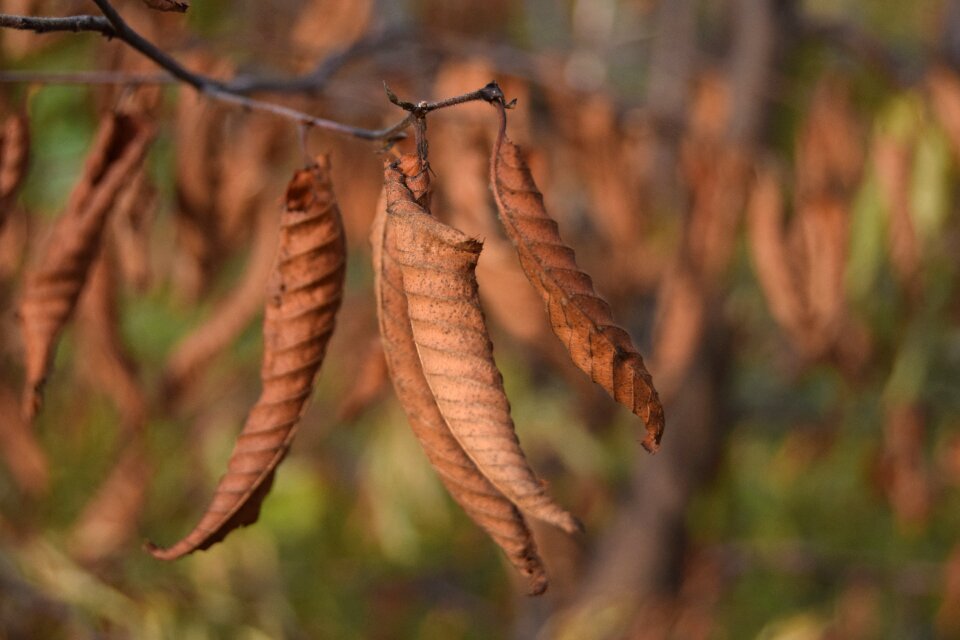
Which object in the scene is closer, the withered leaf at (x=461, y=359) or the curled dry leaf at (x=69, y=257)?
the withered leaf at (x=461, y=359)

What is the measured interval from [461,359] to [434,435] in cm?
5

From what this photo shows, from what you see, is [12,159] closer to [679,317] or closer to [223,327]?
[223,327]

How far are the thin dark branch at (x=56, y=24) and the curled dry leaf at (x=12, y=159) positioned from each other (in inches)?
6.3

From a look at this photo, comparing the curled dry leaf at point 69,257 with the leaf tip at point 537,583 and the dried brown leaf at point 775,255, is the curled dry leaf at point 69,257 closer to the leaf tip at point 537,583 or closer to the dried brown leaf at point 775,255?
the leaf tip at point 537,583

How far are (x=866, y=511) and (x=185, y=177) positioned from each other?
6.50 feet

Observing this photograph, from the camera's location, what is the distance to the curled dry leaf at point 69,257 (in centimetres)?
56

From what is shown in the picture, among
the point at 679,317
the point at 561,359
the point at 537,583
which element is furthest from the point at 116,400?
the point at 537,583

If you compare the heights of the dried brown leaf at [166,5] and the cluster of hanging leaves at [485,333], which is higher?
the dried brown leaf at [166,5]

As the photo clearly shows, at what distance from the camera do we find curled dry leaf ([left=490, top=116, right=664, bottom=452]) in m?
0.35

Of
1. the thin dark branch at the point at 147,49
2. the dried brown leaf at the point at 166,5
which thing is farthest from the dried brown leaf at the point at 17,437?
the dried brown leaf at the point at 166,5

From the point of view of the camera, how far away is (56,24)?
406 mm

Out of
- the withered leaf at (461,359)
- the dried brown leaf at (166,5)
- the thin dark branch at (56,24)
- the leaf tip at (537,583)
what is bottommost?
the leaf tip at (537,583)

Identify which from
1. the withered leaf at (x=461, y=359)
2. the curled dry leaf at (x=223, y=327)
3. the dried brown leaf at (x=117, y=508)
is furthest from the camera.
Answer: the dried brown leaf at (x=117, y=508)

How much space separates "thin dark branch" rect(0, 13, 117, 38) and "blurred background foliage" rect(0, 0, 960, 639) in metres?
0.20
